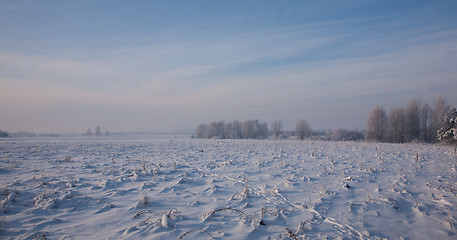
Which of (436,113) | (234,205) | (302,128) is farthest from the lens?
(302,128)

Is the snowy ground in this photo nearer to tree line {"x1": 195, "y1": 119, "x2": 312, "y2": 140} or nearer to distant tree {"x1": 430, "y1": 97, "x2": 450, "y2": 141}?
distant tree {"x1": 430, "y1": 97, "x2": 450, "y2": 141}

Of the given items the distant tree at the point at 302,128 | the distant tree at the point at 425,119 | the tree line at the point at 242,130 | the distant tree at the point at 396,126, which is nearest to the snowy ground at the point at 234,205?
the distant tree at the point at 396,126

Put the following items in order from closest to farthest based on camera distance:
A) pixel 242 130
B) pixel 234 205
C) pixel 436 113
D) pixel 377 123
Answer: pixel 234 205 < pixel 436 113 < pixel 377 123 < pixel 242 130

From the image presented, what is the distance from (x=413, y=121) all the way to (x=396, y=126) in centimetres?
335

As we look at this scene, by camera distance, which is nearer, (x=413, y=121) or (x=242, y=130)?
(x=413, y=121)

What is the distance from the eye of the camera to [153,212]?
16.8ft

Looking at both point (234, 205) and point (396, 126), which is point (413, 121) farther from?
point (234, 205)

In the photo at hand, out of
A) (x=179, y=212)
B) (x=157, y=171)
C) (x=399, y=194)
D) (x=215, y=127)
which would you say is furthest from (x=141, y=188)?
(x=215, y=127)

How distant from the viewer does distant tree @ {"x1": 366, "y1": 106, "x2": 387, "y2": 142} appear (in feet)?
164

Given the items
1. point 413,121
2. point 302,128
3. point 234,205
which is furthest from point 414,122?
point 234,205

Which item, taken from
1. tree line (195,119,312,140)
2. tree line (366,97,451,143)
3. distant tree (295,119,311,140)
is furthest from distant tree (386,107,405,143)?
tree line (195,119,312,140)

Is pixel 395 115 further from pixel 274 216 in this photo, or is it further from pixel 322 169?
pixel 274 216

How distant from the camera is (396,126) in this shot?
46250 mm

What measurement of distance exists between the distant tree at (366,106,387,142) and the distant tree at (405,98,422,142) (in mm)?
4803
